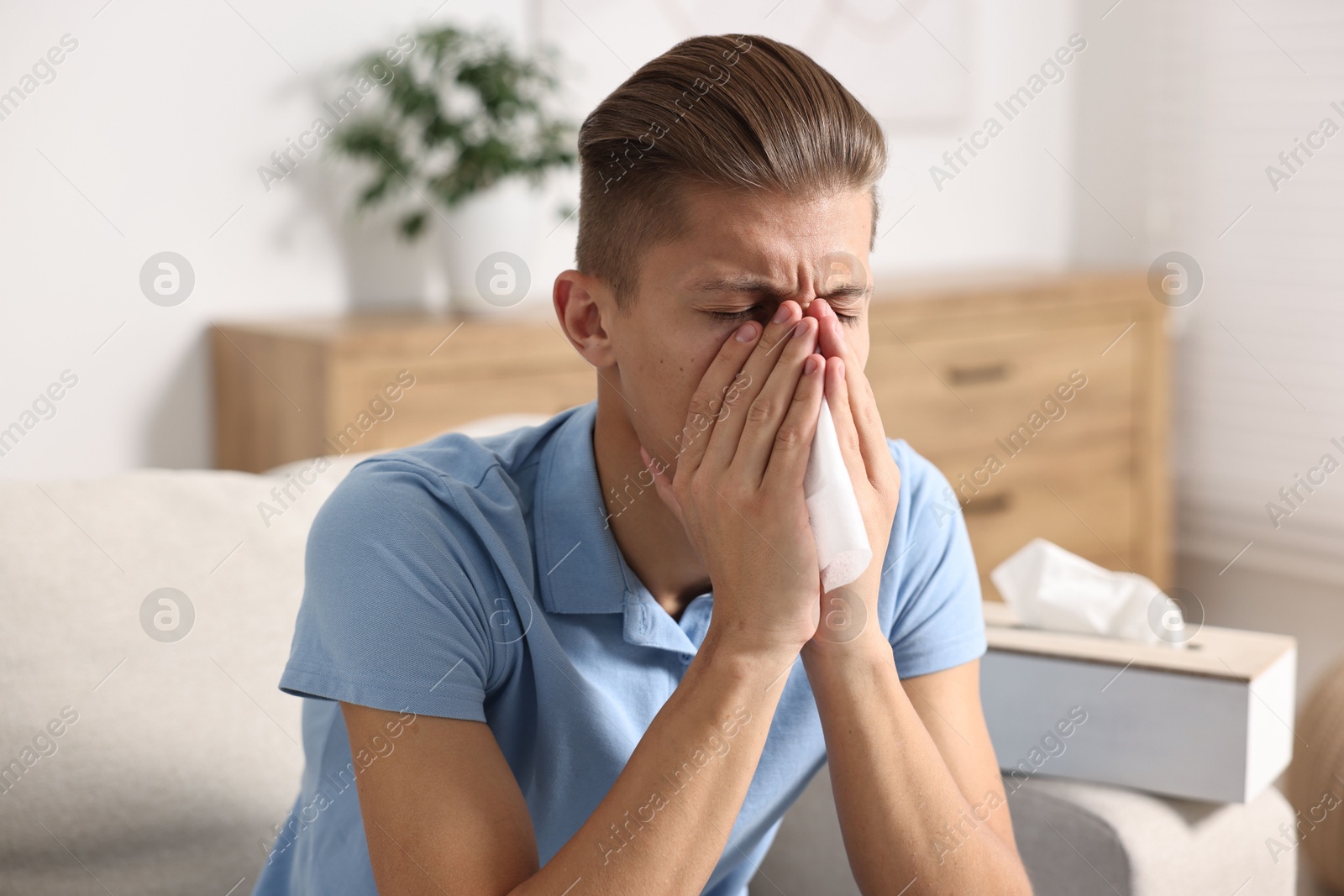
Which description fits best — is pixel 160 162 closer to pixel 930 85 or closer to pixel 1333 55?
pixel 930 85

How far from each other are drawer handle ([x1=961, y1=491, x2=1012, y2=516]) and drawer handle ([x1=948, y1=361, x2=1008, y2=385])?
0.92 ft

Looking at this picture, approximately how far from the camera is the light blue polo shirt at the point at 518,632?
101 cm

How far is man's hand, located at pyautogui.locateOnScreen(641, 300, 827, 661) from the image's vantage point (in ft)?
3.30

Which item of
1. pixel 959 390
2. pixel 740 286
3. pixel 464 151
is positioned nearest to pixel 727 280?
pixel 740 286

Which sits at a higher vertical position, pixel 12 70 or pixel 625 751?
pixel 12 70

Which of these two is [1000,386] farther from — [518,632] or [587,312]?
[518,632]

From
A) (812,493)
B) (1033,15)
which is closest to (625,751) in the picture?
(812,493)

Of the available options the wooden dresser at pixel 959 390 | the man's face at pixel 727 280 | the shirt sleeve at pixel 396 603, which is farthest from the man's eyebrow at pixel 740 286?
the wooden dresser at pixel 959 390

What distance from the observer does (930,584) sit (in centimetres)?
125

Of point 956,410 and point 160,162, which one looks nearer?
point 160,162

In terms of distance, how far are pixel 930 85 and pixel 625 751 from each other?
268cm

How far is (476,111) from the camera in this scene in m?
2.51

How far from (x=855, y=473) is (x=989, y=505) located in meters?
2.04

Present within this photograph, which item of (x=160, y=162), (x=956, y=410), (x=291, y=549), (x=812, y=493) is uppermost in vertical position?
(x=160, y=162)
